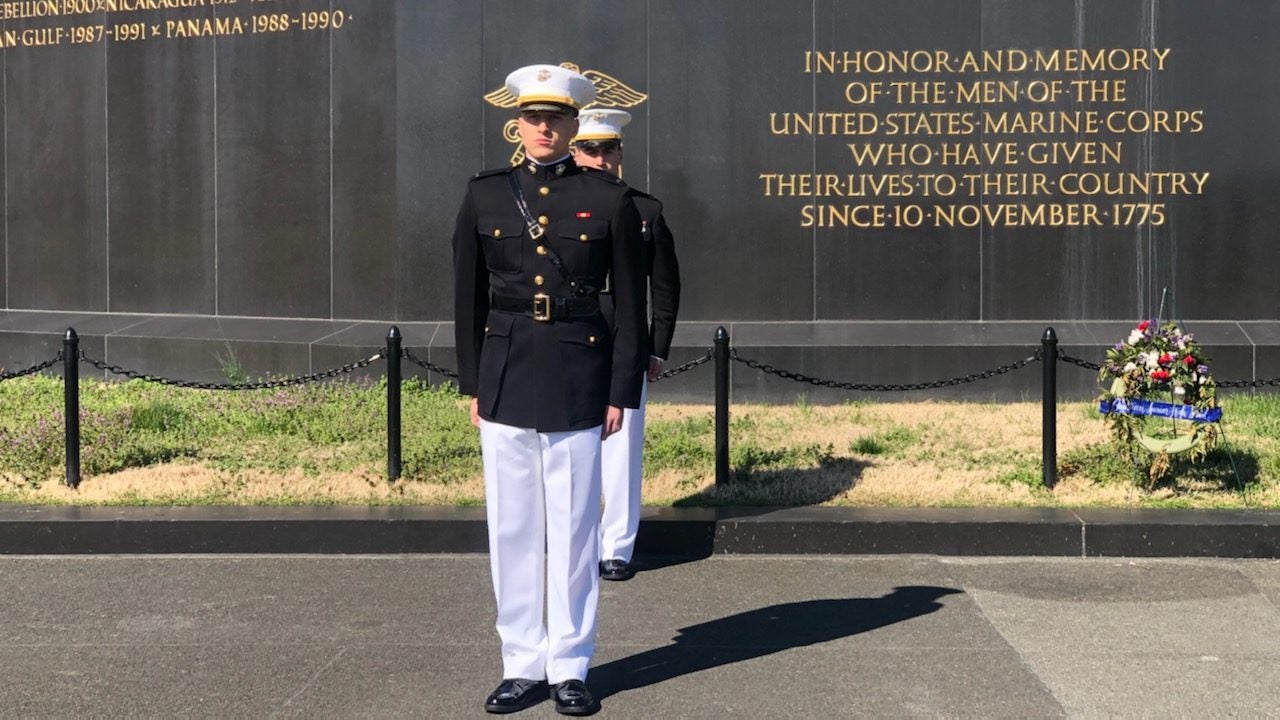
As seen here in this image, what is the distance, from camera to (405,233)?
13.9 meters

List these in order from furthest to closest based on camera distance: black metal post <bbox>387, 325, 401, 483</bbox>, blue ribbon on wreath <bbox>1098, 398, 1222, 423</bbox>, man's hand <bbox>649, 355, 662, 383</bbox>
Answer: black metal post <bbox>387, 325, 401, 483</bbox>, blue ribbon on wreath <bbox>1098, 398, 1222, 423</bbox>, man's hand <bbox>649, 355, 662, 383</bbox>

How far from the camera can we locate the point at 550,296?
5.75 metres

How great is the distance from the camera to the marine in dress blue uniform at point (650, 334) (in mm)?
7707

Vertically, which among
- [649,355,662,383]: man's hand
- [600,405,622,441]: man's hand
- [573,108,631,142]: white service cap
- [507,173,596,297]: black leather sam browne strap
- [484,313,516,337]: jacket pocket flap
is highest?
[573,108,631,142]: white service cap

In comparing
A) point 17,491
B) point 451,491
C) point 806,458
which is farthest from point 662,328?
point 17,491

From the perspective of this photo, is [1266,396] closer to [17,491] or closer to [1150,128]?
[1150,128]

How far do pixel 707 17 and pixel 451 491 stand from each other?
551 centimetres

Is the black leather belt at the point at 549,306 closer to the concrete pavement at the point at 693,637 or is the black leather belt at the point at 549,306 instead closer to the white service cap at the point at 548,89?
the white service cap at the point at 548,89

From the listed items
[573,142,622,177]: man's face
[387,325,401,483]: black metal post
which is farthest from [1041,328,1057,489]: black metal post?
[387,325,401,483]: black metal post

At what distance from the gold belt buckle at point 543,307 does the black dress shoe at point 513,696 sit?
1.14 meters

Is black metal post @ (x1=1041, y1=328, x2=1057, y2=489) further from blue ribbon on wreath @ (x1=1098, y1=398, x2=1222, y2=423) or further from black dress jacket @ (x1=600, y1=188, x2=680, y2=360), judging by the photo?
black dress jacket @ (x1=600, y1=188, x2=680, y2=360)

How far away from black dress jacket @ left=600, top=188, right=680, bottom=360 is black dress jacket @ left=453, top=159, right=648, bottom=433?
179 cm

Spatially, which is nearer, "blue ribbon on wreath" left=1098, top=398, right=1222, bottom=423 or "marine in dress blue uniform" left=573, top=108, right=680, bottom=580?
"marine in dress blue uniform" left=573, top=108, right=680, bottom=580

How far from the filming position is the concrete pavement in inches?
231
